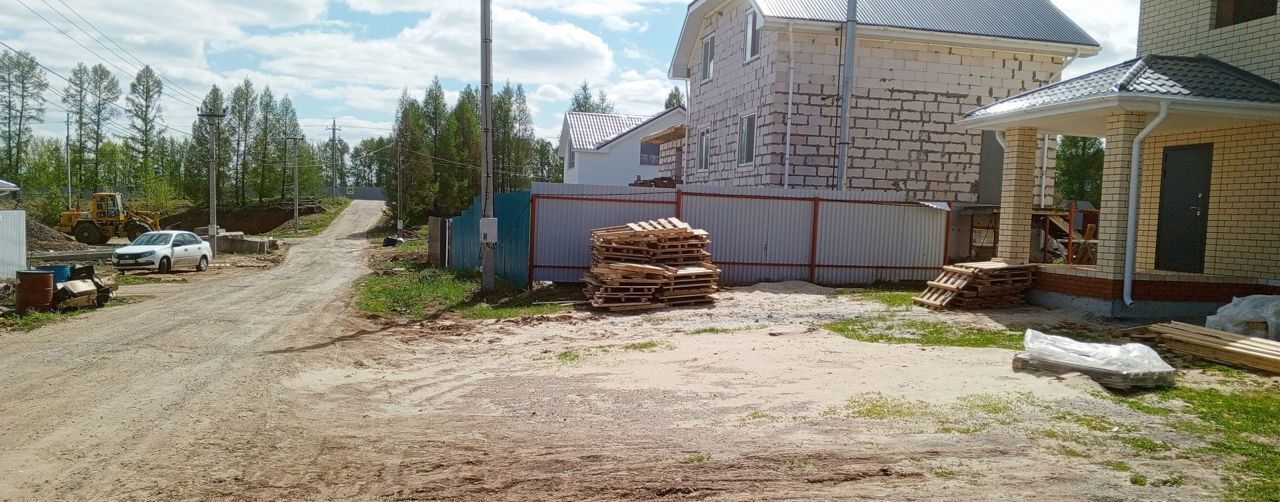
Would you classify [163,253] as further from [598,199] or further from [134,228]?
[134,228]

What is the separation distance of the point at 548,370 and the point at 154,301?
36.7 feet

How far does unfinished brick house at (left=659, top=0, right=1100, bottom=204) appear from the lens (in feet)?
65.5

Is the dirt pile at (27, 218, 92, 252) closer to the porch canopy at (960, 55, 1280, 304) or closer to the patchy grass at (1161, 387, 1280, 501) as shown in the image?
the porch canopy at (960, 55, 1280, 304)

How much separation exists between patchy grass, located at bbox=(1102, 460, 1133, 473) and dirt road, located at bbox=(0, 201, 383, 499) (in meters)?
5.47

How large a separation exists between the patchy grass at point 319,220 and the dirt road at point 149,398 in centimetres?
4250

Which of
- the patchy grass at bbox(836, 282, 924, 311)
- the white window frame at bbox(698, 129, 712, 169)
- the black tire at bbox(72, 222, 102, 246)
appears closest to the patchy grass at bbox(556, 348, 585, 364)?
the patchy grass at bbox(836, 282, 924, 311)

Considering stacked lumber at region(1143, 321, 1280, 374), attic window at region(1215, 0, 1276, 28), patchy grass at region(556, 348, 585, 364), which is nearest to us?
stacked lumber at region(1143, 321, 1280, 374)

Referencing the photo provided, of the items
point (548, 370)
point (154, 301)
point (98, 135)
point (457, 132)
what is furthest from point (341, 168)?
point (548, 370)

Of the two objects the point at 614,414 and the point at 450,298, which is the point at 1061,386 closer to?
the point at 614,414

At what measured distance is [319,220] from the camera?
201 feet

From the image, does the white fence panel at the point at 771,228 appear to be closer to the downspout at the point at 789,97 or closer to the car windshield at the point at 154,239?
the downspout at the point at 789,97

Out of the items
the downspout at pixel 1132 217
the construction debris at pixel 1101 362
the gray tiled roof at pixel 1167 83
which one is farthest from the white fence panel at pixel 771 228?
the construction debris at pixel 1101 362

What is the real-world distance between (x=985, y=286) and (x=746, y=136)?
397 inches

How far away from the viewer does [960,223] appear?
776 inches
